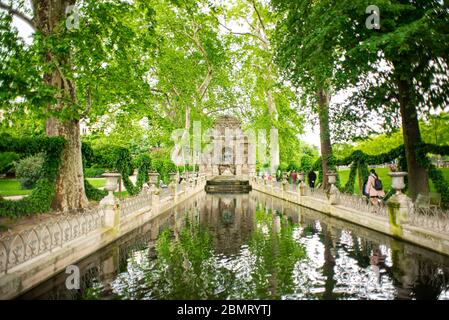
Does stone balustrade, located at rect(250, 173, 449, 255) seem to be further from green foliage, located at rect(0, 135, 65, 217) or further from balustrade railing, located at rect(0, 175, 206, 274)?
green foliage, located at rect(0, 135, 65, 217)

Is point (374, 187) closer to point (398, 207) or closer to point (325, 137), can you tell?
point (398, 207)

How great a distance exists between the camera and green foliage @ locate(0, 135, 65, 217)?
10.2 meters

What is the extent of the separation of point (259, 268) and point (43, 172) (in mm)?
9388

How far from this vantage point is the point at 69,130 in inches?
474

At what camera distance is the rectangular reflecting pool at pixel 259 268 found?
203 inches

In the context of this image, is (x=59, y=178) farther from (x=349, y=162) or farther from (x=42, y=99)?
(x=349, y=162)

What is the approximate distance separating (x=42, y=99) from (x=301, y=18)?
403 inches

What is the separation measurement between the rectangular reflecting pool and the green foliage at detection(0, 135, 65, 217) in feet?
12.5

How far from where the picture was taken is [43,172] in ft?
38.2

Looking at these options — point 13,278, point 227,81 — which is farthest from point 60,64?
point 227,81

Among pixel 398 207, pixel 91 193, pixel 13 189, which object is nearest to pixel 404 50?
pixel 398 207

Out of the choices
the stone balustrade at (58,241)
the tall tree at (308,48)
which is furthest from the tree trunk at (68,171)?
the tall tree at (308,48)

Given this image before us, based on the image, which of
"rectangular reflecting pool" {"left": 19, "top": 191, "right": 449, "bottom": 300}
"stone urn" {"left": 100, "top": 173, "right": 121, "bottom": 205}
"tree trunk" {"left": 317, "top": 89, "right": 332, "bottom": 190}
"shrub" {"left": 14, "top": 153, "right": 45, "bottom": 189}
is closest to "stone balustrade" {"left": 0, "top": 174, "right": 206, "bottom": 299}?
"stone urn" {"left": 100, "top": 173, "right": 121, "bottom": 205}

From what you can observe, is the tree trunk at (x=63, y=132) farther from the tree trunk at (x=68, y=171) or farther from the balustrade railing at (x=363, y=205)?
the balustrade railing at (x=363, y=205)
